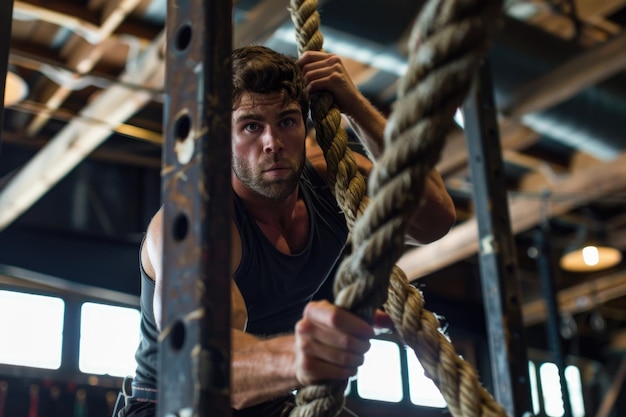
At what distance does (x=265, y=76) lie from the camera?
1.65 meters

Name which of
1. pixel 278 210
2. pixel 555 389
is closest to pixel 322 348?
pixel 278 210

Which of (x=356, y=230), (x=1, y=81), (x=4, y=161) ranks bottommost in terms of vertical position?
(x=356, y=230)

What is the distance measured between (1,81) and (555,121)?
3.49 metres

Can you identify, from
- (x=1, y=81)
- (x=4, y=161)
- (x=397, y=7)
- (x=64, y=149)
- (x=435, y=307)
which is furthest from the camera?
(x=435, y=307)

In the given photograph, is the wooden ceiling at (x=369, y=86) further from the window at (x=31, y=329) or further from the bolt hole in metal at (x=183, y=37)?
the bolt hole in metal at (x=183, y=37)

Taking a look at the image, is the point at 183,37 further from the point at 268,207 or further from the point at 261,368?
the point at 268,207

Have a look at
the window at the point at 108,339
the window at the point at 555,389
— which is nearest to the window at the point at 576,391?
the window at the point at 555,389

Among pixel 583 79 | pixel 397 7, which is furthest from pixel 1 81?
pixel 583 79

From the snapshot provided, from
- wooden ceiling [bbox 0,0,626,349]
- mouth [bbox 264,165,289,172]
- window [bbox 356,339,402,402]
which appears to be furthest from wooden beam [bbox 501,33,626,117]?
window [bbox 356,339,402,402]

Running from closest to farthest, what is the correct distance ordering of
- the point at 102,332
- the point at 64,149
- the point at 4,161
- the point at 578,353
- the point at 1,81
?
the point at 1,81 < the point at 64,149 < the point at 4,161 < the point at 102,332 < the point at 578,353

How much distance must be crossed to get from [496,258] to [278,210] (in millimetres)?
606

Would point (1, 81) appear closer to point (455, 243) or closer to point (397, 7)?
point (397, 7)

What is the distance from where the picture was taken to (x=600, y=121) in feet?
14.2

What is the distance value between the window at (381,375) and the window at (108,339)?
7.20ft
